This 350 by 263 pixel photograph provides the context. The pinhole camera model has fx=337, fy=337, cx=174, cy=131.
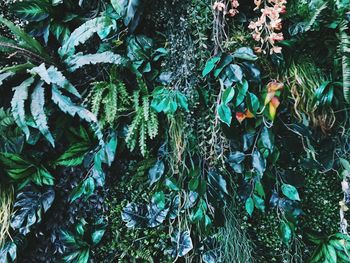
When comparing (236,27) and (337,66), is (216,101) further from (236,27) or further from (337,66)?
(337,66)

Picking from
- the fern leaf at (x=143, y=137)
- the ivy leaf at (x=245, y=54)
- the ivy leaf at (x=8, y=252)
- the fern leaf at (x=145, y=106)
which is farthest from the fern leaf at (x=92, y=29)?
the ivy leaf at (x=8, y=252)

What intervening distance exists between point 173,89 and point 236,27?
0.44 metres

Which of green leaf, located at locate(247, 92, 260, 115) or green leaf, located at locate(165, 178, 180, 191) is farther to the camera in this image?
green leaf, located at locate(165, 178, 180, 191)

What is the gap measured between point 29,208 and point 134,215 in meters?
0.52

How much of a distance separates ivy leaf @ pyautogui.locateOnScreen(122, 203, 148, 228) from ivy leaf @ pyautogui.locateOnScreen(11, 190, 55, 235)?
1.23 feet

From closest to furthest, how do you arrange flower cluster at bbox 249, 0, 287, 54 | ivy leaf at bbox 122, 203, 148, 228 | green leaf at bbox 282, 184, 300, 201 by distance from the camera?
flower cluster at bbox 249, 0, 287, 54 → green leaf at bbox 282, 184, 300, 201 → ivy leaf at bbox 122, 203, 148, 228

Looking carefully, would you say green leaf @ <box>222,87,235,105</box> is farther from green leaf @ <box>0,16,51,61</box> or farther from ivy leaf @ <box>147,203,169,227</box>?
green leaf @ <box>0,16,51,61</box>

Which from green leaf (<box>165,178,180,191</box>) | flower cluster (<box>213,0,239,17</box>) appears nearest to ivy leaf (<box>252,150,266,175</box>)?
green leaf (<box>165,178,180,191</box>)

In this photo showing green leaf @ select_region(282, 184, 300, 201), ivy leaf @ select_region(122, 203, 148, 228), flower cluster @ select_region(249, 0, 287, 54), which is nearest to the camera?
flower cluster @ select_region(249, 0, 287, 54)

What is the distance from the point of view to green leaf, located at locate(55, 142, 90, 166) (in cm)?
168

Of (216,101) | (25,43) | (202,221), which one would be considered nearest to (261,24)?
(216,101)

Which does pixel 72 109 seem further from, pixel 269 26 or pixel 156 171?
pixel 269 26

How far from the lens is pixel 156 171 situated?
1.66m

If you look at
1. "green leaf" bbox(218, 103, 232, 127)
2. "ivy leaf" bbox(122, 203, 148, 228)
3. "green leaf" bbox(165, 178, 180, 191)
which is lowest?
"ivy leaf" bbox(122, 203, 148, 228)
